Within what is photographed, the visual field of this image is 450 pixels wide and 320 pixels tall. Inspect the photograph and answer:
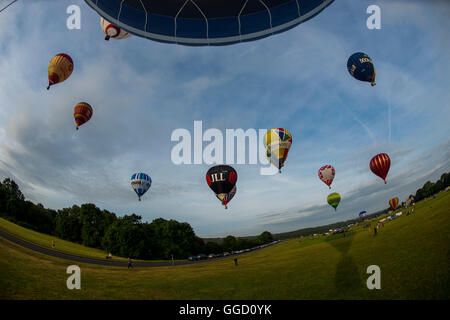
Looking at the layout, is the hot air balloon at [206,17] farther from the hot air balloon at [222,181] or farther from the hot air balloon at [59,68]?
the hot air balloon at [222,181]

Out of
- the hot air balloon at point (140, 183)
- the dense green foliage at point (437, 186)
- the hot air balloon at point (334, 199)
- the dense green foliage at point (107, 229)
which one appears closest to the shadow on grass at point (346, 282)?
the hot air balloon at point (334, 199)

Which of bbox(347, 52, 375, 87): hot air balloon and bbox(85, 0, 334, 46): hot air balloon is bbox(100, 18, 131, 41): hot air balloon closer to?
bbox(85, 0, 334, 46): hot air balloon

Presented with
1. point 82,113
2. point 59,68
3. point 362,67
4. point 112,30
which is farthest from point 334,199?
point 59,68

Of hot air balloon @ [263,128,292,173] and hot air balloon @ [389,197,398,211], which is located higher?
hot air balloon @ [263,128,292,173]

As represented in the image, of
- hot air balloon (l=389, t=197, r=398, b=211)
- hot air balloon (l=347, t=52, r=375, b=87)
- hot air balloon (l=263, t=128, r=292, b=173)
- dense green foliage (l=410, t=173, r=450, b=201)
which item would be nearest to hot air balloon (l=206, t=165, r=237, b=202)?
hot air balloon (l=263, t=128, r=292, b=173)

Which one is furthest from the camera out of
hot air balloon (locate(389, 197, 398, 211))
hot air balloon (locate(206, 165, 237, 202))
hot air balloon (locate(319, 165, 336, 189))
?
hot air balloon (locate(389, 197, 398, 211))
